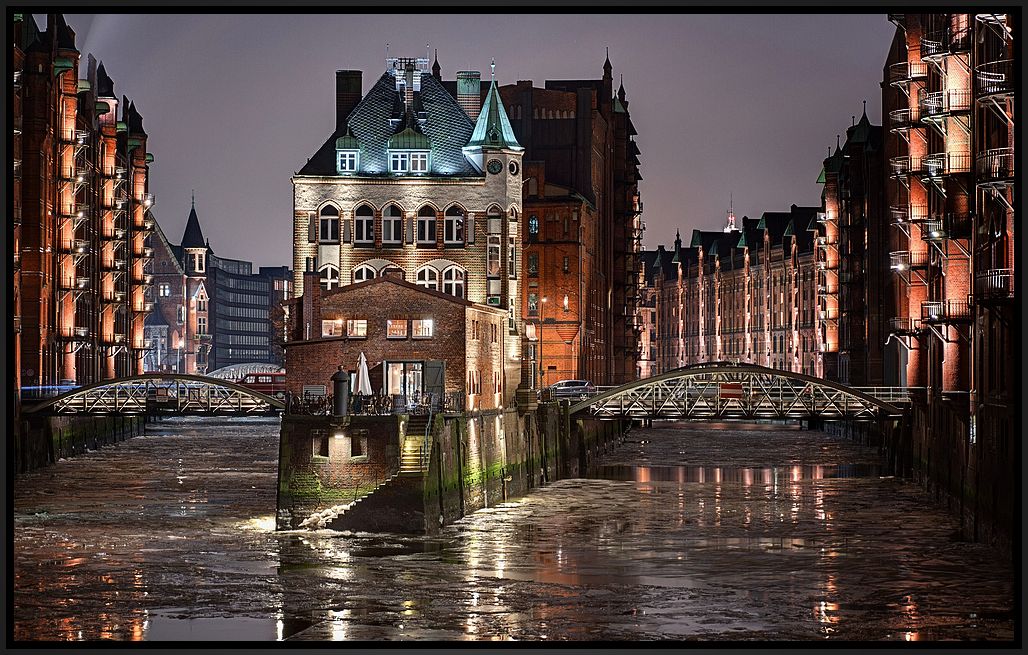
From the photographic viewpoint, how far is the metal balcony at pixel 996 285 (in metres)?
43.0

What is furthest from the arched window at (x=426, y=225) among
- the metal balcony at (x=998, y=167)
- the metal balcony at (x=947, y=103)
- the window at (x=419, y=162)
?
the metal balcony at (x=998, y=167)

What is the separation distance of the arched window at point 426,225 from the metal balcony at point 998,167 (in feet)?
142

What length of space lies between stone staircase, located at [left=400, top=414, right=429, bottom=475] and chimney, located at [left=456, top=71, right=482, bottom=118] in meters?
43.9

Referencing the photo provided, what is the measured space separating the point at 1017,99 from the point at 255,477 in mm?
53373

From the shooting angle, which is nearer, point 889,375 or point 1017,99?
point 1017,99

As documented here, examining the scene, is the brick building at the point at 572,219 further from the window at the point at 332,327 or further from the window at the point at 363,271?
the window at the point at 332,327

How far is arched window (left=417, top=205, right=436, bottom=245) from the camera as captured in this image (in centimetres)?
8700

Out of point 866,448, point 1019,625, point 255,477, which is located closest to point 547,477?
point 255,477

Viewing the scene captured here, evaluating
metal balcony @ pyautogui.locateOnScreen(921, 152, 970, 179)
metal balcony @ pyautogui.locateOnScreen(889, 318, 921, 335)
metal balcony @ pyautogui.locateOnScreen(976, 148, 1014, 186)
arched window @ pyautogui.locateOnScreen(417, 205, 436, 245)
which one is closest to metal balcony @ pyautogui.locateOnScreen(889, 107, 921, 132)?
metal balcony @ pyautogui.locateOnScreen(889, 318, 921, 335)

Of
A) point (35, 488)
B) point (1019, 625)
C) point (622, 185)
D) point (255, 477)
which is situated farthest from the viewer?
point (622, 185)

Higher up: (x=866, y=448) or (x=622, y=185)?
(x=622, y=185)

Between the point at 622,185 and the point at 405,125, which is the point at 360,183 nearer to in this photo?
the point at 405,125

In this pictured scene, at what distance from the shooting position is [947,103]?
59.0 metres

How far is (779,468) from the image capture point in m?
86.2
